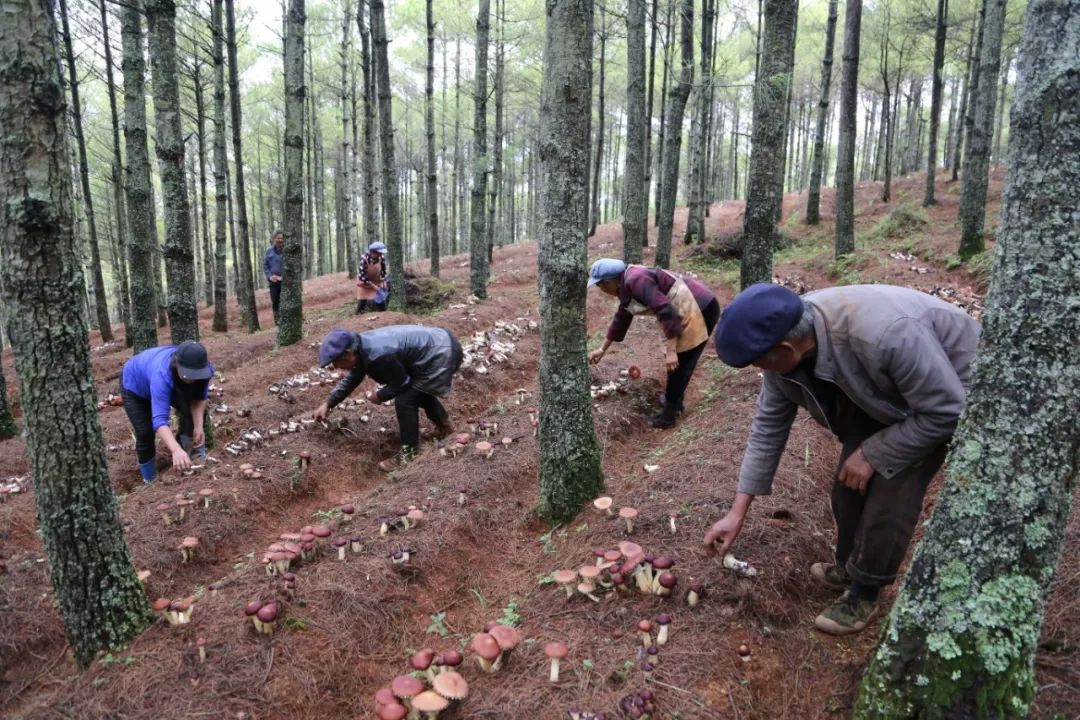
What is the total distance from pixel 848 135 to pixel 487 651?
17085 millimetres

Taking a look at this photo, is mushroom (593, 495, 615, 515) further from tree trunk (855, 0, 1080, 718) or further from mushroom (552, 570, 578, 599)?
tree trunk (855, 0, 1080, 718)

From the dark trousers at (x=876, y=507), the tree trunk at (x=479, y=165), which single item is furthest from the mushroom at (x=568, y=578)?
the tree trunk at (x=479, y=165)

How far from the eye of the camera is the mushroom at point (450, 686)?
9.93 feet

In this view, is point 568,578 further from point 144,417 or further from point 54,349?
point 144,417

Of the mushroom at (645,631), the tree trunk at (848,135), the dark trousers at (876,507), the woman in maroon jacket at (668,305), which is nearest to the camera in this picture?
the dark trousers at (876,507)

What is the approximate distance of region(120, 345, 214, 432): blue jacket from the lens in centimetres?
635

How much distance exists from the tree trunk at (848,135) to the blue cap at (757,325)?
14.1 metres

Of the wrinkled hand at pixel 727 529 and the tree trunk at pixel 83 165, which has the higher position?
the tree trunk at pixel 83 165

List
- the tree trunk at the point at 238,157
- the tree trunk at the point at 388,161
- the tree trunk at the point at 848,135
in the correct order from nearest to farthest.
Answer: the tree trunk at the point at 388,161
the tree trunk at the point at 238,157
the tree trunk at the point at 848,135

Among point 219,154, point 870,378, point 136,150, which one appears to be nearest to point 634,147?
point 136,150

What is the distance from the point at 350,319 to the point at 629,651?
12000mm

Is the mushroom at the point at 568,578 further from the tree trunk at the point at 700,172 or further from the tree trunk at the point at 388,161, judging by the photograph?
the tree trunk at the point at 700,172

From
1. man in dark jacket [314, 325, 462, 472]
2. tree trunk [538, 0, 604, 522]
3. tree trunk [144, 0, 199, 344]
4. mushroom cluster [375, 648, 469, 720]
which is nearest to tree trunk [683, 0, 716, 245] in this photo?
man in dark jacket [314, 325, 462, 472]

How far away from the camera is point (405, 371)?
24.2ft
